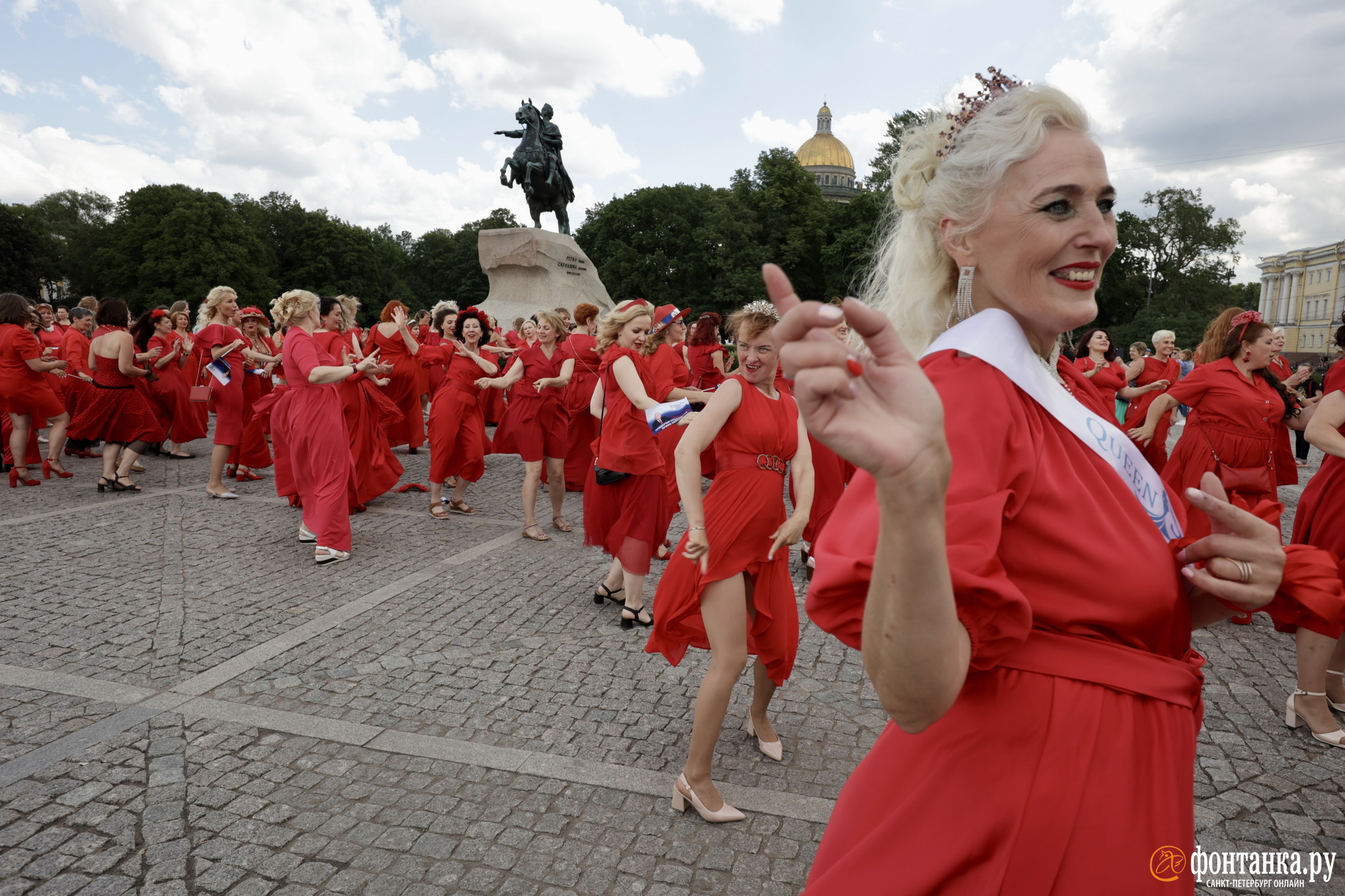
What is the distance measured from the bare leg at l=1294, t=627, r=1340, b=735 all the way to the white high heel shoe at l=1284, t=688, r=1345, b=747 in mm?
13

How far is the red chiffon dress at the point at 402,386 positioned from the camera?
36.9ft

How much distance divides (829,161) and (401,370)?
95774 millimetres

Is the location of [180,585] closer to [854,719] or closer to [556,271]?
[854,719]

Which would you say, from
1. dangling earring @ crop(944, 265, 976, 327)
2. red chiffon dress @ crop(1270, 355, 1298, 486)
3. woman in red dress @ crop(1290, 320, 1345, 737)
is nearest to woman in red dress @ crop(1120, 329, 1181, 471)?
red chiffon dress @ crop(1270, 355, 1298, 486)

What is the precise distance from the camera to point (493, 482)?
11.5 metres

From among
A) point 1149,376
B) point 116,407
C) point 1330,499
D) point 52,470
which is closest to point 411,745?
point 1330,499

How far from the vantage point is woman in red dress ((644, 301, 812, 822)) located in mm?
3439

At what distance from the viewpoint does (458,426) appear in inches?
362

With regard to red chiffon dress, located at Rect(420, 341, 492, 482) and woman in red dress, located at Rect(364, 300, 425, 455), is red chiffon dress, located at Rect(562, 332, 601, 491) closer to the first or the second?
red chiffon dress, located at Rect(420, 341, 492, 482)

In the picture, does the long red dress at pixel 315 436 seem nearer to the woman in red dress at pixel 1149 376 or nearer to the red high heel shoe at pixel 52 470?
the red high heel shoe at pixel 52 470

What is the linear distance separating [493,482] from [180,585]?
5.32 meters

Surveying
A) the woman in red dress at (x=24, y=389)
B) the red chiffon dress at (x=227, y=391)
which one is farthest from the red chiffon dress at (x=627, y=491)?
the woman in red dress at (x=24, y=389)

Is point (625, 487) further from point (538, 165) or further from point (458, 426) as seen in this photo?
point (538, 165)

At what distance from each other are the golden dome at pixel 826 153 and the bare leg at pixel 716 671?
10217 centimetres
